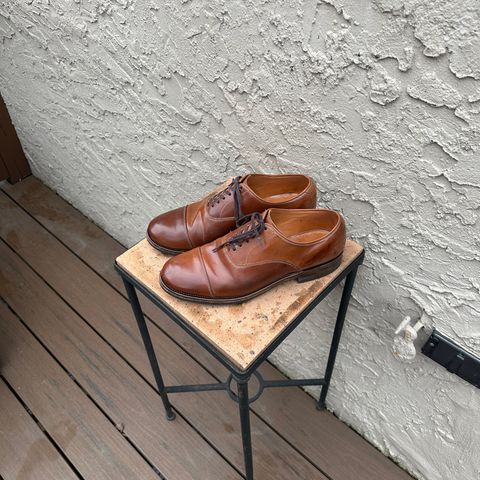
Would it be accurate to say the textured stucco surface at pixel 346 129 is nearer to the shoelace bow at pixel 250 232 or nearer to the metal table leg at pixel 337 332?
the metal table leg at pixel 337 332

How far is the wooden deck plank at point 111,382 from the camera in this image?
50.8 inches

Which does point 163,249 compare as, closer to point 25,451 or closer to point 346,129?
point 346,129

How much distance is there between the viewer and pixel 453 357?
3.05 ft

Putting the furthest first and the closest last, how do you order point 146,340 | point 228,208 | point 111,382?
point 111,382, point 146,340, point 228,208

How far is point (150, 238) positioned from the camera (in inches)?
36.8

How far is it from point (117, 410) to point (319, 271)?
910 millimetres

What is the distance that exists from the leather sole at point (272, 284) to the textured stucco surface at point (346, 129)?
157 millimetres

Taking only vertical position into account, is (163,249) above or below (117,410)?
above

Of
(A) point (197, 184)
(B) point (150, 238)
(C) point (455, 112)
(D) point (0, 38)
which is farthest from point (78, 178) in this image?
(C) point (455, 112)

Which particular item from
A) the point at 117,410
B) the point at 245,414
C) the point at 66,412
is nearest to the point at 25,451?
the point at 66,412

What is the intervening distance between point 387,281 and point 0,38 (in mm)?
1688

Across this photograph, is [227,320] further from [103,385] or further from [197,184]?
[103,385]

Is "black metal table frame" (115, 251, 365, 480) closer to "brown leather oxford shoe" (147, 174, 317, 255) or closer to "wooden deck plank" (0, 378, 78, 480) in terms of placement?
"brown leather oxford shoe" (147, 174, 317, 255)

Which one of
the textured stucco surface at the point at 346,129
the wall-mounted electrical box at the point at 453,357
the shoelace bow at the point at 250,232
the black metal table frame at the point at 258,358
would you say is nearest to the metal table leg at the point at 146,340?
the black metal table frame at the point at 258,358
